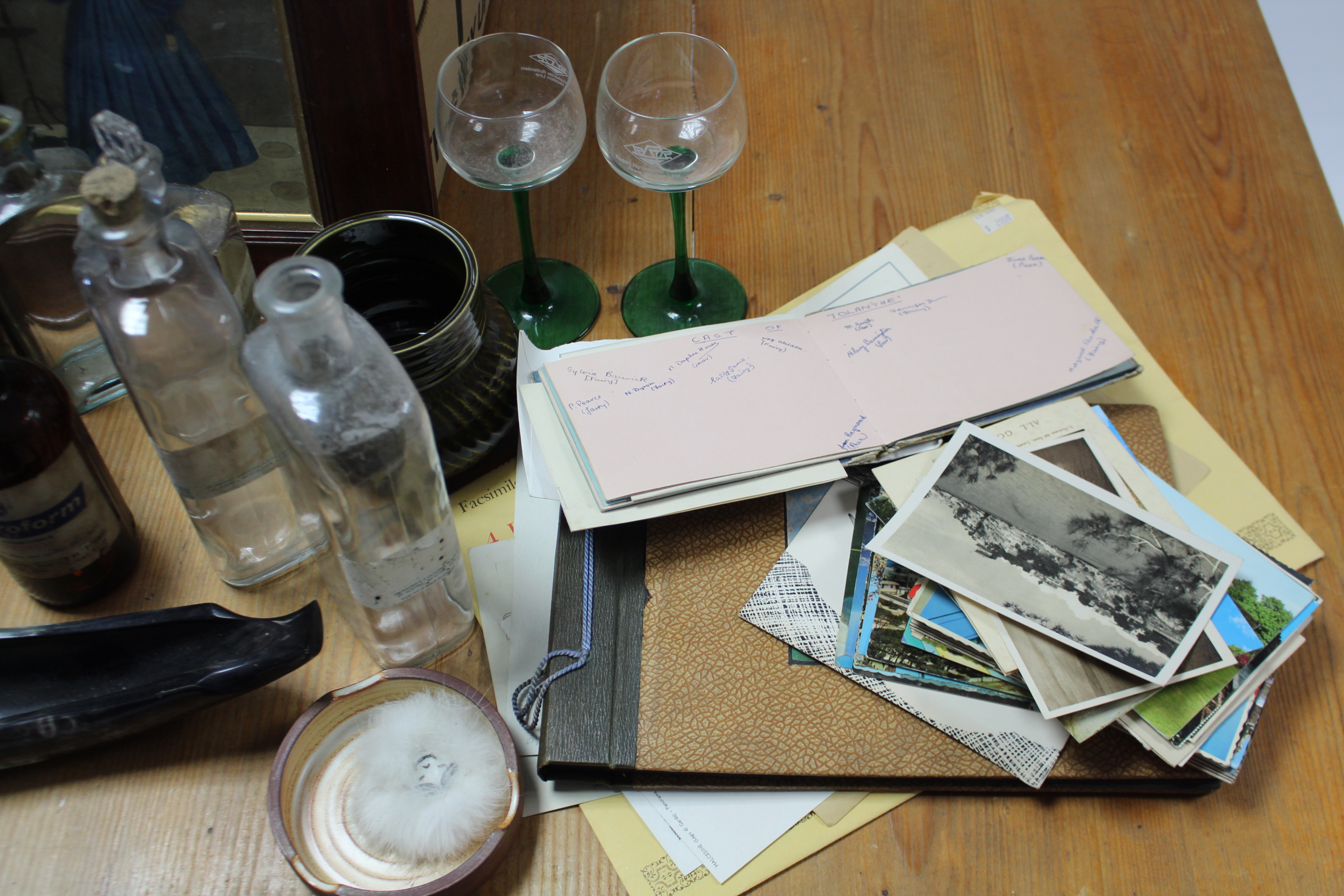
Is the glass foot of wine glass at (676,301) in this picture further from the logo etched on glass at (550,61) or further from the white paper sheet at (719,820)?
the white paper sheet at (719,820)

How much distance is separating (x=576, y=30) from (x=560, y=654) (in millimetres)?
716

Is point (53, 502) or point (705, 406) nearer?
point (53, 502)

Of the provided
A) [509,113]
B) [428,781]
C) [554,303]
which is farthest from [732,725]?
[509,113]

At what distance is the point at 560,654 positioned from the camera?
2.06 feet

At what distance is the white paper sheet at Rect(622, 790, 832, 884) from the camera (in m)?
0.58

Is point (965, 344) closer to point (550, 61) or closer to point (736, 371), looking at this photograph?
point (736, 371)

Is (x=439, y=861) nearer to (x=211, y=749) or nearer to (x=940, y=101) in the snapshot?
(x=211, y=749)

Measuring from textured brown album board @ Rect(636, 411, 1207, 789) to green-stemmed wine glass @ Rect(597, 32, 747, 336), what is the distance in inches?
10.9

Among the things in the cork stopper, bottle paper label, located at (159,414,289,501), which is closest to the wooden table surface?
bottle paper label, located at (159,414,289,501)

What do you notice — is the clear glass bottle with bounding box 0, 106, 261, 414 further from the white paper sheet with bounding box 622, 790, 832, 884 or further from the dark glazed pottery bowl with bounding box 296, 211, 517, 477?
the white paper sheet with bounding box 622, 790, 832, 884

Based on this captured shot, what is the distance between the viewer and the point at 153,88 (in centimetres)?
71

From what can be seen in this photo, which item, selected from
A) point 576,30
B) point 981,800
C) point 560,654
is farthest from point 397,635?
point 576,30

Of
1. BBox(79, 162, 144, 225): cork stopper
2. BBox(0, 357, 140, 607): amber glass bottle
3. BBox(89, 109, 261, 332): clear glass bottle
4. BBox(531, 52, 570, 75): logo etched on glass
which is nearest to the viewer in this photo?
BBox(79, 162, 144, 225): cork stopper

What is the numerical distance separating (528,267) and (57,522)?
0.40 m
